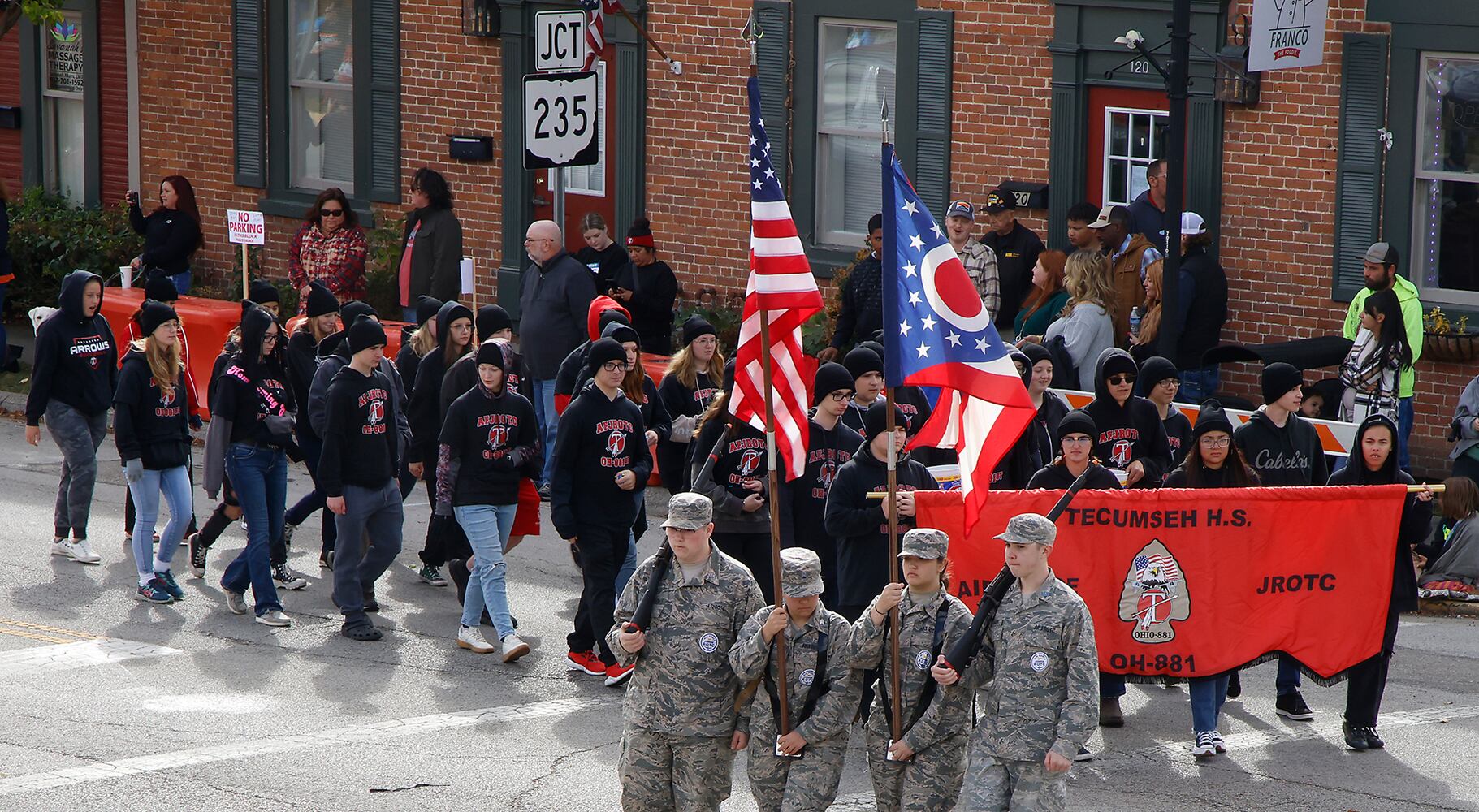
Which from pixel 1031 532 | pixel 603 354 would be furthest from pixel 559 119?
pixel 1031 532

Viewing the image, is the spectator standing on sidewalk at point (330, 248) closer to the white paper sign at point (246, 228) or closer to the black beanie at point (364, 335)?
the white paper sign at point (246, 228)

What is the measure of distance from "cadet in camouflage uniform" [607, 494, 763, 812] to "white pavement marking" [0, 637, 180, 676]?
14.2ft

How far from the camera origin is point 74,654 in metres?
10.7

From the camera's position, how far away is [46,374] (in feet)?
40.7

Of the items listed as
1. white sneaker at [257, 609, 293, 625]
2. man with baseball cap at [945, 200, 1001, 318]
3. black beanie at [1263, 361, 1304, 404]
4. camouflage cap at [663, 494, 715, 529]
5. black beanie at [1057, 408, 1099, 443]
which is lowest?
white sneaker at [257, 609, 293, 625]

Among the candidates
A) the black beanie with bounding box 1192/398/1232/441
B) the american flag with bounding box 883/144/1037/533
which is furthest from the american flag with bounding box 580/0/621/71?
the american flag with bounding box 883/144/1037/533

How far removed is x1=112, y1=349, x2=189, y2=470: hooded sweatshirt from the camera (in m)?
11.7

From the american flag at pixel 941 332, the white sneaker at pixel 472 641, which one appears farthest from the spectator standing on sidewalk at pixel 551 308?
the american flag at pixel 941 332

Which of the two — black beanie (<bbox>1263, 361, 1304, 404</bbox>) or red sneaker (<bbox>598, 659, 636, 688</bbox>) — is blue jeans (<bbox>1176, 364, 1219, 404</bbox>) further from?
red sneaker (<bbox>598, 659, 636, 688</bbox>)

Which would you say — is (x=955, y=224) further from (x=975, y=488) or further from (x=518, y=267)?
(x=975, y=488)

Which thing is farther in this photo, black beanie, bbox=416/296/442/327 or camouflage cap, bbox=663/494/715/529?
black beanie, bbox=416/296/442/327

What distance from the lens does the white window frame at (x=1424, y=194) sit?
14531 millimetres

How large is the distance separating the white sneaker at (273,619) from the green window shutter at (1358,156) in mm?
8338

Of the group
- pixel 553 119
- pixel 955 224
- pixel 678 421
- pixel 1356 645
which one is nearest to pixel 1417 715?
pixel 1356 645
